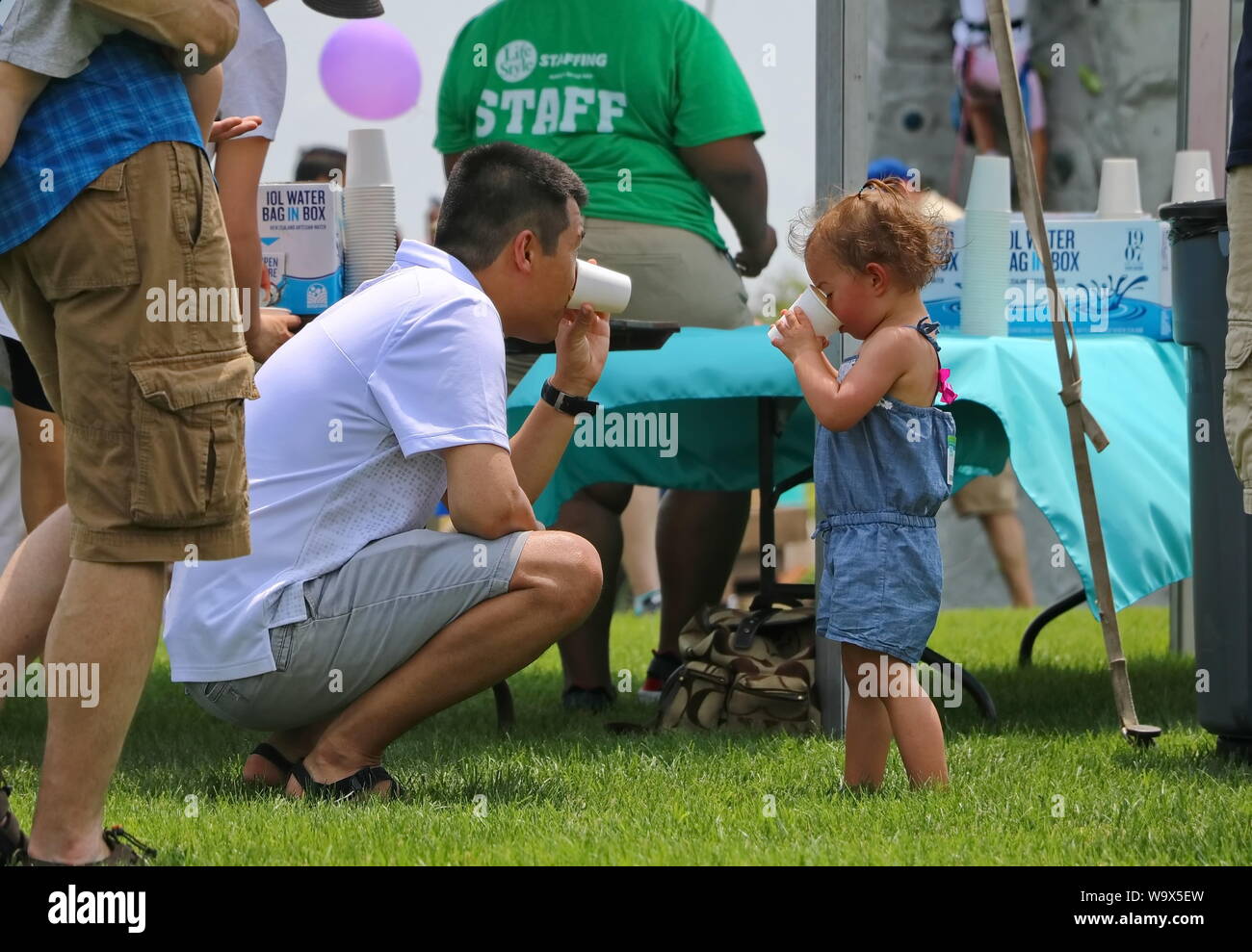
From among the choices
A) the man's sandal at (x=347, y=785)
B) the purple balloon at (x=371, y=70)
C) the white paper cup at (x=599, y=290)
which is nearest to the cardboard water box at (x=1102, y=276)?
the white paper cup at (x=599, y=290)

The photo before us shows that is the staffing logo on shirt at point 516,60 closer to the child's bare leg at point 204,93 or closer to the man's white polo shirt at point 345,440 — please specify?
the man's white polo shirt at point 345,440

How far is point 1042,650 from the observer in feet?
19.4

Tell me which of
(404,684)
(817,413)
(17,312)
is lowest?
(404,684)

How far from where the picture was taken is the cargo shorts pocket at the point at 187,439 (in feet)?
6.97

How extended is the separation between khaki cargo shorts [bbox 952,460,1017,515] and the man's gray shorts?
16.8 ft

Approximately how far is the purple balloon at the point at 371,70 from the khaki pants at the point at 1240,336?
3658 millimetres

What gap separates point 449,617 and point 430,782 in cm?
39

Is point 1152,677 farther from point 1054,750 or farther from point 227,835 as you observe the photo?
point 227,835

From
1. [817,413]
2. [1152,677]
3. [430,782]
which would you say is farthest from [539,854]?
[1152,677]

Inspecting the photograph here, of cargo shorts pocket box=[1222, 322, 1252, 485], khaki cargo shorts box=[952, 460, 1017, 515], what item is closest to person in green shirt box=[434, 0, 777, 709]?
cargo shorts pocket box=[1222, 322, 1252, 485]

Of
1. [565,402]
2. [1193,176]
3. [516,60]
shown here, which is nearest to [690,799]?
[565,402]

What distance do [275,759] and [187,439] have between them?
115 centimetres

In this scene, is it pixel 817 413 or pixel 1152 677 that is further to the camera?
pixel 1152 677
